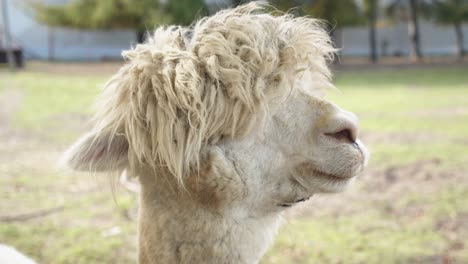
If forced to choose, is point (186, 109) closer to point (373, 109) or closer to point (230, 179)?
point (230, 179)

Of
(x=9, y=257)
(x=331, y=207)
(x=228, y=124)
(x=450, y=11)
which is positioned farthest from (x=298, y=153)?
(x=450, y=11)

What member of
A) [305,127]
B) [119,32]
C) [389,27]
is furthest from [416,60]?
[305,127]

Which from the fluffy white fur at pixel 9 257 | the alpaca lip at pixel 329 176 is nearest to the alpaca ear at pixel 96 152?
the alpaca lip at pixel 329 176

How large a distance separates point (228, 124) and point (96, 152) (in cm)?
44

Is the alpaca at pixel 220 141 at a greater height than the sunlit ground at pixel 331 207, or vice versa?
the alpaca at pixel 220 141

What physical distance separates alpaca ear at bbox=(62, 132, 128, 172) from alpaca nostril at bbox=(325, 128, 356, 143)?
2.19 ft

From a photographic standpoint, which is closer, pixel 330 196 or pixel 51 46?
pixel 330 196

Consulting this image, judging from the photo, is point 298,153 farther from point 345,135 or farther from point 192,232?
A: point 192,232

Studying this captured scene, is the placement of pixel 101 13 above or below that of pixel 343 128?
above

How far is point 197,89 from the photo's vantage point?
1650 millimetres

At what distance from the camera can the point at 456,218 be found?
4355 mm

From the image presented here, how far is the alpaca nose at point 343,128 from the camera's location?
1.67 meters

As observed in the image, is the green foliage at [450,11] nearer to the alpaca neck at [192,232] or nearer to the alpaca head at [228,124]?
the alpaca head at [228,124]

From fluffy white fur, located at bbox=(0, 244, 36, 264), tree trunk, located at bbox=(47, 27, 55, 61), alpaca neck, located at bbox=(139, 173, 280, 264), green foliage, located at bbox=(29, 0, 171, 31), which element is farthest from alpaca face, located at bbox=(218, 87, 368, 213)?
tree trunk, located at bbox=(47, 27, 55, 61)
